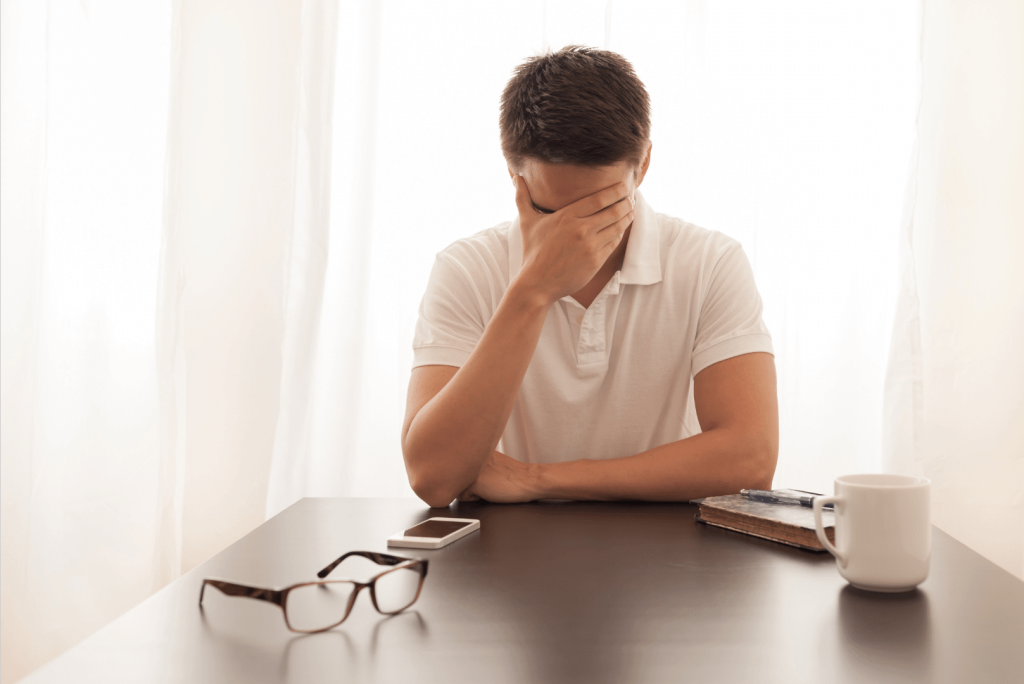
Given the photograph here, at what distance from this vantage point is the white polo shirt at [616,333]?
1304 millimetres

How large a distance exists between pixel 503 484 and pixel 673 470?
0.23 meters

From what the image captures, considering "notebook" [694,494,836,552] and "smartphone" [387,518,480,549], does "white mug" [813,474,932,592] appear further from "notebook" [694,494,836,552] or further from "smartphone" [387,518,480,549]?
"smartphone" [387,518,480,549]

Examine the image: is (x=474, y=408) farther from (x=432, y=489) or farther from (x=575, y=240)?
(x=575, y=240)

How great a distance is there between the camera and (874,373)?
6.40 feet

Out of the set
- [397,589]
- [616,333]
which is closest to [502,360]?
[616,333]

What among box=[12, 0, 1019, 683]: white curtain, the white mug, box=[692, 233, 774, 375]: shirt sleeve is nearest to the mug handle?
the white mug

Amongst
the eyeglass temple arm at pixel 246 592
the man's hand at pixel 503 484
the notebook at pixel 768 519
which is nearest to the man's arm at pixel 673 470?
the man's hand at pixel 503 484

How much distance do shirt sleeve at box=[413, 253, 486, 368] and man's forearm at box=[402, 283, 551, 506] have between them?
11 cm

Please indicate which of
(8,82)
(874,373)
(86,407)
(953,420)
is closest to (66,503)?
(86,407)

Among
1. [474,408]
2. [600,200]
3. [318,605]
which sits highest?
[600,200]

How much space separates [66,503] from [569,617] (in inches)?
76.2

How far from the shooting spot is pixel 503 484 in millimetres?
1026

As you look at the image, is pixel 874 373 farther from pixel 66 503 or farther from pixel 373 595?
pixel 66 503

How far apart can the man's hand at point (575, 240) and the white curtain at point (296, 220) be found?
818mm
